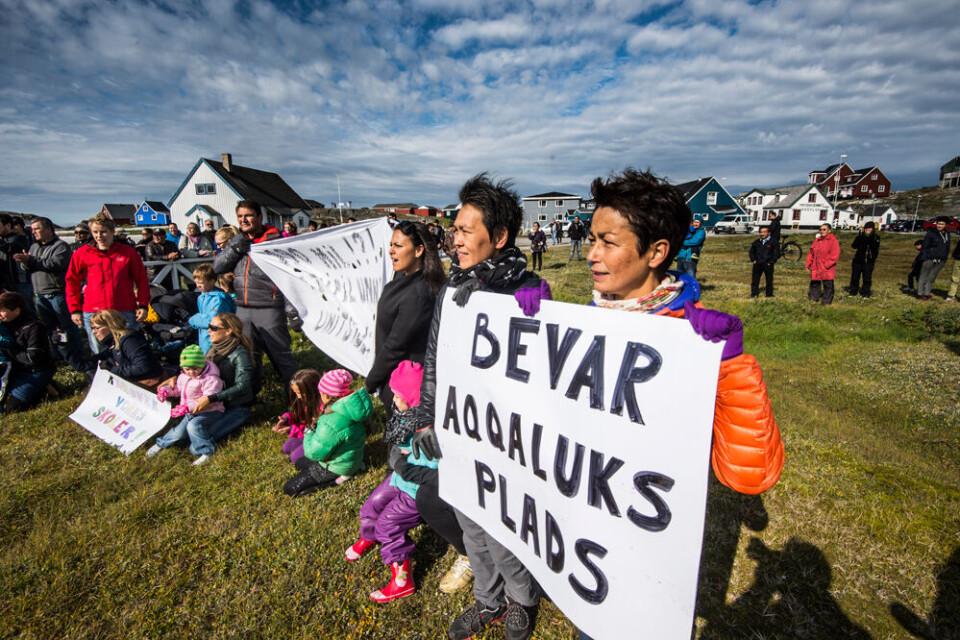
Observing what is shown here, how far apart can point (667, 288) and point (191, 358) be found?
180 inches

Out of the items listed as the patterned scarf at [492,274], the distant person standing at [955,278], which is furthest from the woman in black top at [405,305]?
the distant person standing at [955,278]

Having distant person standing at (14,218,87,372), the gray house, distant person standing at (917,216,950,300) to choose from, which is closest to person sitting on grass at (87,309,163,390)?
distant person standing at (14,218,87,372)

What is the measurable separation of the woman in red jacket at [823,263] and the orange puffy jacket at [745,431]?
423 inches

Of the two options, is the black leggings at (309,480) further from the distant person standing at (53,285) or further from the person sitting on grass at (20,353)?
the distant person standing at (53,285)

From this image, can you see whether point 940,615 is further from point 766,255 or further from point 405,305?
point 766,255

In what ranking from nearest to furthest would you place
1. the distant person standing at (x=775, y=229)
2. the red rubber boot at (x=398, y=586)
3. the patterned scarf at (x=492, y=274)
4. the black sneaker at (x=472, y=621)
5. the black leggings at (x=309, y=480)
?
the patterned scarf at (x=492, y=274) → the black sneaker at (x=472, y=621) → the red rubber boot at (x=398, y=586) → the black leggings at (x=309, y=480) → the distant person standing at (x=775, y=229)

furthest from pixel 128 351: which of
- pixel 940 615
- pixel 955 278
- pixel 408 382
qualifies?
pixel 955 278

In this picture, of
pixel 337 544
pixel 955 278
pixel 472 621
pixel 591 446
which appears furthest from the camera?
pixel 955 278

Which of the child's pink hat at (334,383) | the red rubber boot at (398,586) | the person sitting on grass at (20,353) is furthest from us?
the person sitting on grass at (20,353)

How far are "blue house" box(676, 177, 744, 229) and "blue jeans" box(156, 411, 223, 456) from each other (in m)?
53.0

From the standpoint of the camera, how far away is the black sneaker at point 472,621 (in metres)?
2.42

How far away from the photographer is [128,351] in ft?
16.1

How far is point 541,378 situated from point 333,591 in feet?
7.37

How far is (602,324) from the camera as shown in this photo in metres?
1.49
